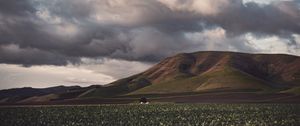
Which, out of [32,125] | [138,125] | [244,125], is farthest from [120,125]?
[244,125]

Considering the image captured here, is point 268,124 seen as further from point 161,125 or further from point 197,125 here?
point 161,125

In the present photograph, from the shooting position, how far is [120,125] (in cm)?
5028

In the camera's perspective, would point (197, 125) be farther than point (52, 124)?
No

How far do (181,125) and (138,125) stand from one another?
449 centimetres

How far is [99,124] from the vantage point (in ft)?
171

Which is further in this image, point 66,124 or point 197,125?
point 66,124

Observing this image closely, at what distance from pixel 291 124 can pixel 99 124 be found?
2076cm

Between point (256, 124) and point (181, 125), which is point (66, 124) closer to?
point (181, 125)

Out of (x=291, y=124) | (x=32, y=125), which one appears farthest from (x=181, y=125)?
(x=32, y=125)

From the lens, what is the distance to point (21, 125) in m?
51.3

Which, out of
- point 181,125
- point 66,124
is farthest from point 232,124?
point 66,124

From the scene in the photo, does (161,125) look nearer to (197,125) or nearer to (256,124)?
(197,125)

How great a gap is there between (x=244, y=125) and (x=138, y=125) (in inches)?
433

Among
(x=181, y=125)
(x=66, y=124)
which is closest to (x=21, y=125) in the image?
(x=66, y=124)
